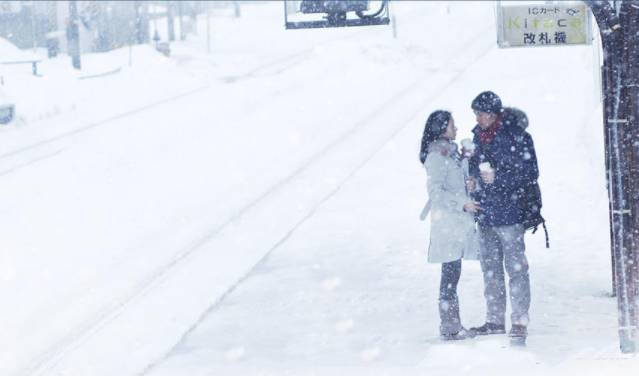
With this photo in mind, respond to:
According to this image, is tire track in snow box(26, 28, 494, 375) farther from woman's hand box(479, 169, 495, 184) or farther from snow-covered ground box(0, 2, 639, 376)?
woman's hand box(479, 169, 495, 184)

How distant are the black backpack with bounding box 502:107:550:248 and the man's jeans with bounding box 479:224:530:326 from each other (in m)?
0.10

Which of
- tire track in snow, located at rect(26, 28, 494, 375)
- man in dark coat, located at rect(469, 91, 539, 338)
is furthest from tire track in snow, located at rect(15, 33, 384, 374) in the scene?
man in dark coat, located at rect(469, 91, 539, 338)

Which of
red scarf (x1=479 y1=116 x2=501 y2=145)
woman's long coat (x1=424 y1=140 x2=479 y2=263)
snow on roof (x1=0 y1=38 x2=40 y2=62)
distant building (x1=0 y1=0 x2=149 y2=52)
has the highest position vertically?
distant building (x1=0 y1=0 x2=149 y2=52)

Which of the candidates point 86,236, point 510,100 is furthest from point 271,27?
point 86,236

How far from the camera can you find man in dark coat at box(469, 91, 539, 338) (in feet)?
21.8

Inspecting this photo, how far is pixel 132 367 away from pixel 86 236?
16.1ft

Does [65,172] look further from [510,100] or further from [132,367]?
[510,100]

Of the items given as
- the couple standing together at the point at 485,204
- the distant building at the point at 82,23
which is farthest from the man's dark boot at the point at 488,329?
the distant building at the point at 82,23

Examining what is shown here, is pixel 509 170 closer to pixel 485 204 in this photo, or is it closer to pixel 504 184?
pixel 504 184

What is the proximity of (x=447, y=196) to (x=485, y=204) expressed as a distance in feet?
0.87

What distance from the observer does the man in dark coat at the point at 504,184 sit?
21.8ft

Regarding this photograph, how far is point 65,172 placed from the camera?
15711 millimetres

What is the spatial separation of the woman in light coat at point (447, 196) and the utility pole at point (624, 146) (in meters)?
1.05

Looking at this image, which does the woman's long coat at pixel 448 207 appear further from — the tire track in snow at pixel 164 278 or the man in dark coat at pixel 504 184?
the tire track in snow at pixel 164 278
